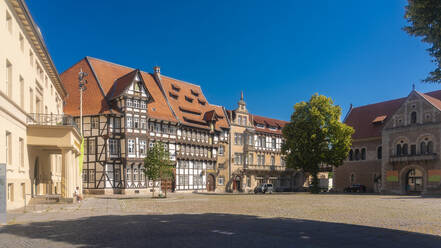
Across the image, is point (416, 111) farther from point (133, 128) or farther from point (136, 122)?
point (133, 128)

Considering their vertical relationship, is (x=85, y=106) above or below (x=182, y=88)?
below

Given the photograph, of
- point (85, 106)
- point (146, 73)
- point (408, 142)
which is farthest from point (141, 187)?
point (408, 142)

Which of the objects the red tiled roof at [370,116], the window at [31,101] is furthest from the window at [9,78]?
the red tiled roof at [370,116]

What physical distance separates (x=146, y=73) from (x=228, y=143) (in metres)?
16.9

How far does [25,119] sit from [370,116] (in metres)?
53.6

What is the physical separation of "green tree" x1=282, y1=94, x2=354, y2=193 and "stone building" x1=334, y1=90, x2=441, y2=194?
9559 mm

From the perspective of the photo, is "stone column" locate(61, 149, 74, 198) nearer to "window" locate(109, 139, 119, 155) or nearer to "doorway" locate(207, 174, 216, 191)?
"window" locate(109, 139, 119, 155)

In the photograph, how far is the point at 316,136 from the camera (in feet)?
157

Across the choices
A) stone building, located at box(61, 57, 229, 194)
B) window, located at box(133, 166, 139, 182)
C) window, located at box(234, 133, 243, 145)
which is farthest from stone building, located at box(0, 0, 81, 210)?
window, located at box(234, 133, 243, 145)

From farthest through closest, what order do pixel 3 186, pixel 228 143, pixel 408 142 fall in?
pixel 228 143, pixel 408 142, pixel 3 186

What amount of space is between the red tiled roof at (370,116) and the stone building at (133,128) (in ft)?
76.5

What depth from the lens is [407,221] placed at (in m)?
15.7

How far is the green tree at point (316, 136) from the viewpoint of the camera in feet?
155

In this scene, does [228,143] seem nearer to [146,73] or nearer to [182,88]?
[182,88]
